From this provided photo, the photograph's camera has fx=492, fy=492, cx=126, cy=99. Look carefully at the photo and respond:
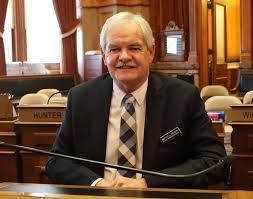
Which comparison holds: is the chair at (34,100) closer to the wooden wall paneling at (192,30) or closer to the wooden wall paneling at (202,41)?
the wooden wall paneling at (192,30)

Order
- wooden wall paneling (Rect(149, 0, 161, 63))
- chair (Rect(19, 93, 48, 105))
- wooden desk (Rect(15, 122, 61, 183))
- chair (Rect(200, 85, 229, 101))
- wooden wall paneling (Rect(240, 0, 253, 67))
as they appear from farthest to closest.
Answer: wooden wall paneling (Rect(149, 0, 161, 63)) → wooden wall paneling (Rect(240, 0, 253, 67)) → chair (Rect(200, 85, 229, 101)) → chair (Rect(19, 93, 48, 105)) → wooden desk (Rect(15, 122, 61, 183))

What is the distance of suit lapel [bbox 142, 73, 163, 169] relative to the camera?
6.34 feet

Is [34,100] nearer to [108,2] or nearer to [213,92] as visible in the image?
[213,92]

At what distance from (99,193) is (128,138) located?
613mm

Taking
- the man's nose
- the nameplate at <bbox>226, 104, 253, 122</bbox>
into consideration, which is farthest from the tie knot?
the nameplate at <bbox>226, 104, 253, 122</bbox>

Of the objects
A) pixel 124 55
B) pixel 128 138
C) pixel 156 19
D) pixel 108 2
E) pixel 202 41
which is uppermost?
pixel 108 2

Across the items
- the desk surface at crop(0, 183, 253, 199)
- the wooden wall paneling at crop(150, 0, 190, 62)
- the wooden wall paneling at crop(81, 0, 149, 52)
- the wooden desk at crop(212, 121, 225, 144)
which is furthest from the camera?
the wooden wall paneling at crop(150, 0, 190, 62)

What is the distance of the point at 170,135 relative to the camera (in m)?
1.96

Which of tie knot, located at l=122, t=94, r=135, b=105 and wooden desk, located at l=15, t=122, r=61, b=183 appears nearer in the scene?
tie knot, located at l=122, t=94, r=135, b=105

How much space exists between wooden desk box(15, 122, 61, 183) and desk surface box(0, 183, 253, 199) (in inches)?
82.0

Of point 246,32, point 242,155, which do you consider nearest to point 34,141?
point 242,155

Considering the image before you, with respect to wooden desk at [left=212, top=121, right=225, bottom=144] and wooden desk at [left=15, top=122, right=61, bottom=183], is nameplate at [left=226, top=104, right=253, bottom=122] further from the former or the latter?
wooden desk at [left=15, top=122, right=61, bottom=183]

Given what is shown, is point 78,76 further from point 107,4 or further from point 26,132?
point 26,132

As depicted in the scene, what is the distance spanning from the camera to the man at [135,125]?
6.34 feet
